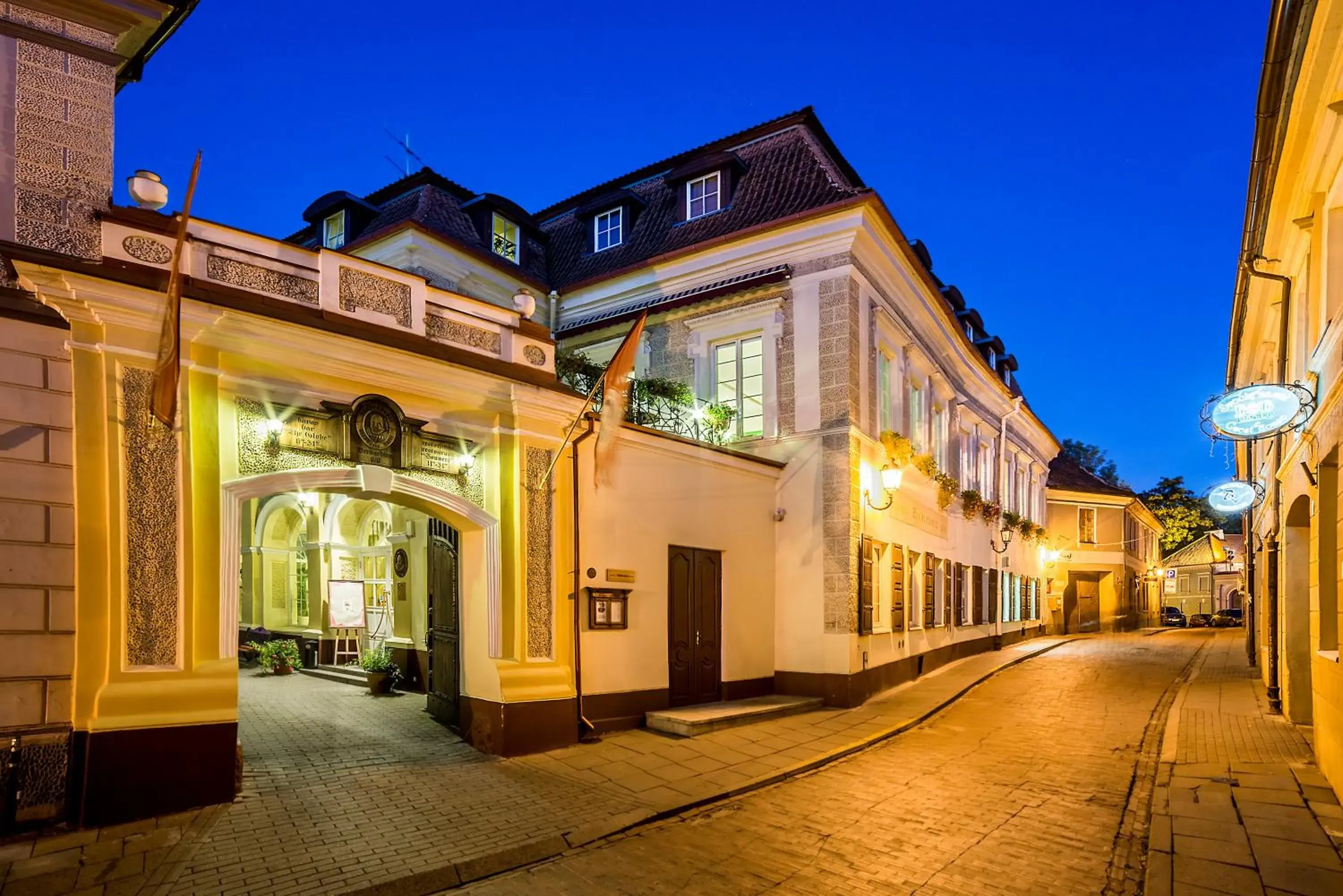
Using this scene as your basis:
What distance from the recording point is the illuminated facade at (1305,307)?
6477 mm

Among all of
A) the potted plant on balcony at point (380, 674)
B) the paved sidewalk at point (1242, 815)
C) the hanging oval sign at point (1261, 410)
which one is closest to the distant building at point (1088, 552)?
the paved sidewalk at point (1242, 815)

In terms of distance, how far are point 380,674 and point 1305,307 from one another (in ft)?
44.9

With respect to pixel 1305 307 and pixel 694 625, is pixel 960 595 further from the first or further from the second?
pixel 1305 307

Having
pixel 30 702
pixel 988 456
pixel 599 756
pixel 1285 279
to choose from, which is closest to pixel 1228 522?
pixel 988 456

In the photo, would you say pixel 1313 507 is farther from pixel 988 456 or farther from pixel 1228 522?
pixel 1228 522

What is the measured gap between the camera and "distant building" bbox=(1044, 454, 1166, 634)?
32.4 metres

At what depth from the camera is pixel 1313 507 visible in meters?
8.02

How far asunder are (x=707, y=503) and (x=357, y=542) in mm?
7718

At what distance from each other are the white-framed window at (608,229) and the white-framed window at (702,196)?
170cm

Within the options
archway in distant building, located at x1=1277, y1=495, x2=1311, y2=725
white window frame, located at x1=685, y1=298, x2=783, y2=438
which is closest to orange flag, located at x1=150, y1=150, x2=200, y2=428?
white window frame, located at x1=685, y1=298, x2=783, y2=438

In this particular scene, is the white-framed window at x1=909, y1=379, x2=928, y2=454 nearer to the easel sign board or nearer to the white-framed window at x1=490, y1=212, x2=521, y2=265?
the white-framed window at x1=490, y1=212, x2=521, y2=265

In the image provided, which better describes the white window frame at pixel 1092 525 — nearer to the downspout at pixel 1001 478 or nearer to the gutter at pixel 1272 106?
the downspout at pixel 1001 478

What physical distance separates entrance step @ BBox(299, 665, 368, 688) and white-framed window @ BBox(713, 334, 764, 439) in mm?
7873

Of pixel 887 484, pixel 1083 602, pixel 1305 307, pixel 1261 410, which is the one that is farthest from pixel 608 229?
pixel 1083 602
